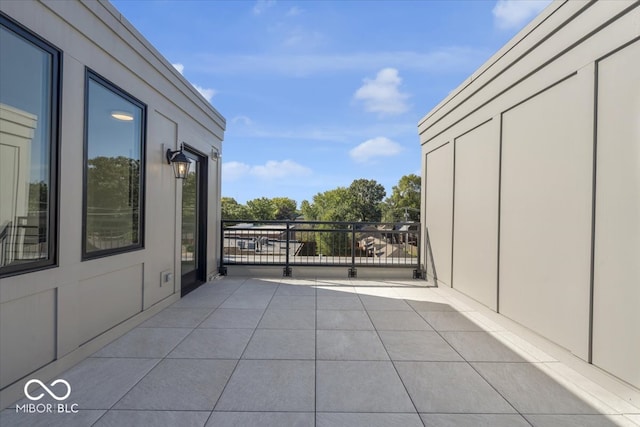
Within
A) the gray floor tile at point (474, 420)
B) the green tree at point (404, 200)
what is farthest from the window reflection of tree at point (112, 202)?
the green tree at point (404, 200)

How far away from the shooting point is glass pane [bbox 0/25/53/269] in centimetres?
172

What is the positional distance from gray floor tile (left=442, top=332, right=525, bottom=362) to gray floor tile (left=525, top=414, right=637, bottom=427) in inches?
26.9

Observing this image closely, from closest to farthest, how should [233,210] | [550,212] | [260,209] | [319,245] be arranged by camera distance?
[550,212] → [319,245] → [233,210] → [260,209]

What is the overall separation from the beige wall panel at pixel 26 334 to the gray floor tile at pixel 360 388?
1.78 m

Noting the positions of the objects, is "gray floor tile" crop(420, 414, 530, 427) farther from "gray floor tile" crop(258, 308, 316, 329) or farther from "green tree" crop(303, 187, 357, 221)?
"green tree" crop(303, 187, 357, 221)

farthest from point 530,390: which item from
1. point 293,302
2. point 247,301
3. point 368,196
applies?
point 368,196

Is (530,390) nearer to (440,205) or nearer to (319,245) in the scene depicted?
(440,205)

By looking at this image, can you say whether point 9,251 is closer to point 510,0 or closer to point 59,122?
point 59,122

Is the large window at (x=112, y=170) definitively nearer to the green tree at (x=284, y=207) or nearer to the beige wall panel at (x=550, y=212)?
the beige wall panel at (x=550, y=212)

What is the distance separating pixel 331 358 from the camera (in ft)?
7.63

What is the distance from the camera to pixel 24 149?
183 centimetres

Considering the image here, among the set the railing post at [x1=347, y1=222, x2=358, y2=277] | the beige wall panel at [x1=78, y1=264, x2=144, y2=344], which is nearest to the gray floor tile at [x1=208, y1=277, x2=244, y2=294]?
the beige wall panel at [x1=78, y1=264, x2=144, y2=344]

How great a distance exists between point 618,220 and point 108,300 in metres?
3.82

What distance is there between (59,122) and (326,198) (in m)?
38.6
